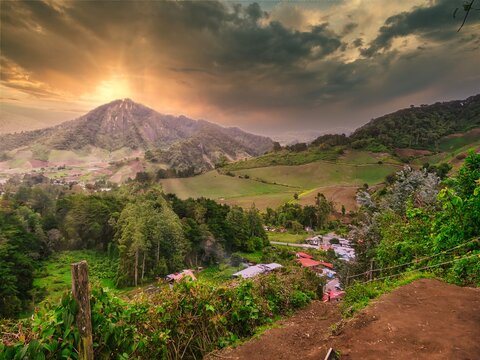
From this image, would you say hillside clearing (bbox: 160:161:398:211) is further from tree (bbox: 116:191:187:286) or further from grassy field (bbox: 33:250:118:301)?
grassy field (bbox: 33:250:118:301)

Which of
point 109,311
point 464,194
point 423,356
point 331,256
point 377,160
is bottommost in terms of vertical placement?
point 331,256

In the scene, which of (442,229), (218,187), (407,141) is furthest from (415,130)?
(442,229)

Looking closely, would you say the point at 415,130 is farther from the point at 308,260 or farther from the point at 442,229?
the point at 442,229

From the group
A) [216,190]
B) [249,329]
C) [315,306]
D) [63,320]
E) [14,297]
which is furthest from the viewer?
[216,190]

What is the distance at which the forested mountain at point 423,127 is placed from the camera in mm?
110562

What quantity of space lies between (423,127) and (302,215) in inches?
3335

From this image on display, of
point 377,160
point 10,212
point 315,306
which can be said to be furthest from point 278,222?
point 315,306

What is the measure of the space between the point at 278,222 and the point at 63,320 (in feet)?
227

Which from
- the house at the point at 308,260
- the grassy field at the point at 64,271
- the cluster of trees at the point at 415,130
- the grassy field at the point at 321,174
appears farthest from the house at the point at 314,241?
the cluster of trees at the point at 415,130

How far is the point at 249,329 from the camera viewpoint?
6.89 meters

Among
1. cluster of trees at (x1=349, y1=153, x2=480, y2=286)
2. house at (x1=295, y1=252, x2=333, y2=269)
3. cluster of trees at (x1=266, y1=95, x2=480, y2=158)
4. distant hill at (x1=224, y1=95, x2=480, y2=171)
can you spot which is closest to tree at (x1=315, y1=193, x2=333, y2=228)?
house at (x1=295, y1=252, x2=333, y2=269)

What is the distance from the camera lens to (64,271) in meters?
39.3

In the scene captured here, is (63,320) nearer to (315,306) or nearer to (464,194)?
(315,306)

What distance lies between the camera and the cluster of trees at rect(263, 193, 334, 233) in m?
67.5
